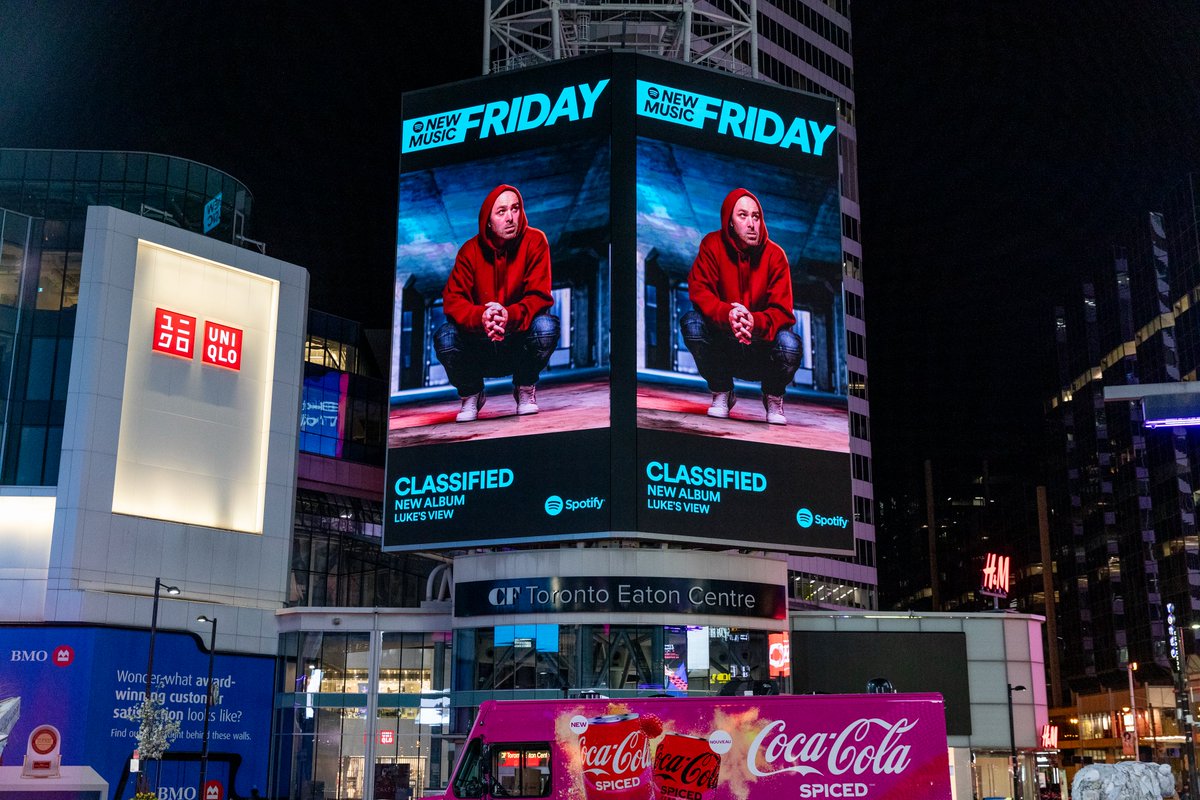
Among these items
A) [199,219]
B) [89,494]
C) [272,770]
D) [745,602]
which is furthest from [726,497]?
[199,219]

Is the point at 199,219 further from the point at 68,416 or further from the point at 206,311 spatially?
the point at 68,416

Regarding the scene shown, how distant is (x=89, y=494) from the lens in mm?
56250

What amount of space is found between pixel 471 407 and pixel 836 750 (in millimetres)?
32704

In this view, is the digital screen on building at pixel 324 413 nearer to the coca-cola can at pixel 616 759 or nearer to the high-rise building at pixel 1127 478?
the coca-cola can at pixel 616 759

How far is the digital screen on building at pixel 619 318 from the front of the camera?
5500 centimetres

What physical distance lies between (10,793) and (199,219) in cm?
3323

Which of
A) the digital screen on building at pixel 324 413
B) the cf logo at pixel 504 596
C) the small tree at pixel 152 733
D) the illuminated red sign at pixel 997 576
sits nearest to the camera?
the small tree at pixel 152 733

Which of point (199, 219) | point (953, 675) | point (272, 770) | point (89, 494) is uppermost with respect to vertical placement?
point (199, 219)

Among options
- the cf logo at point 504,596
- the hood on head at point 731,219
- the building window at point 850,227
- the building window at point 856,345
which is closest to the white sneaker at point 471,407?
the cf logo at point 504,596

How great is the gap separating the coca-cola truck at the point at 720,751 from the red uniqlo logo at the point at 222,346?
128ft

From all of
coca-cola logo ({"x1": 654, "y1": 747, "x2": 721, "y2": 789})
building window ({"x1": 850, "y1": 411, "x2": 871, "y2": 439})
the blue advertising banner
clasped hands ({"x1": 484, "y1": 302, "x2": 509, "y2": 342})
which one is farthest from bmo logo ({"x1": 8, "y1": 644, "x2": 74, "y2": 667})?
building window ({"x1": 850, "y1": 411, "x2": 871, "y2": 439})

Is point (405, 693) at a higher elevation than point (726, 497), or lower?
lower

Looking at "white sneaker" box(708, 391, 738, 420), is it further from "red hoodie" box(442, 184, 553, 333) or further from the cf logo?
the cf logo

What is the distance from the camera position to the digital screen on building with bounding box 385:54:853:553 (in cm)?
5500
